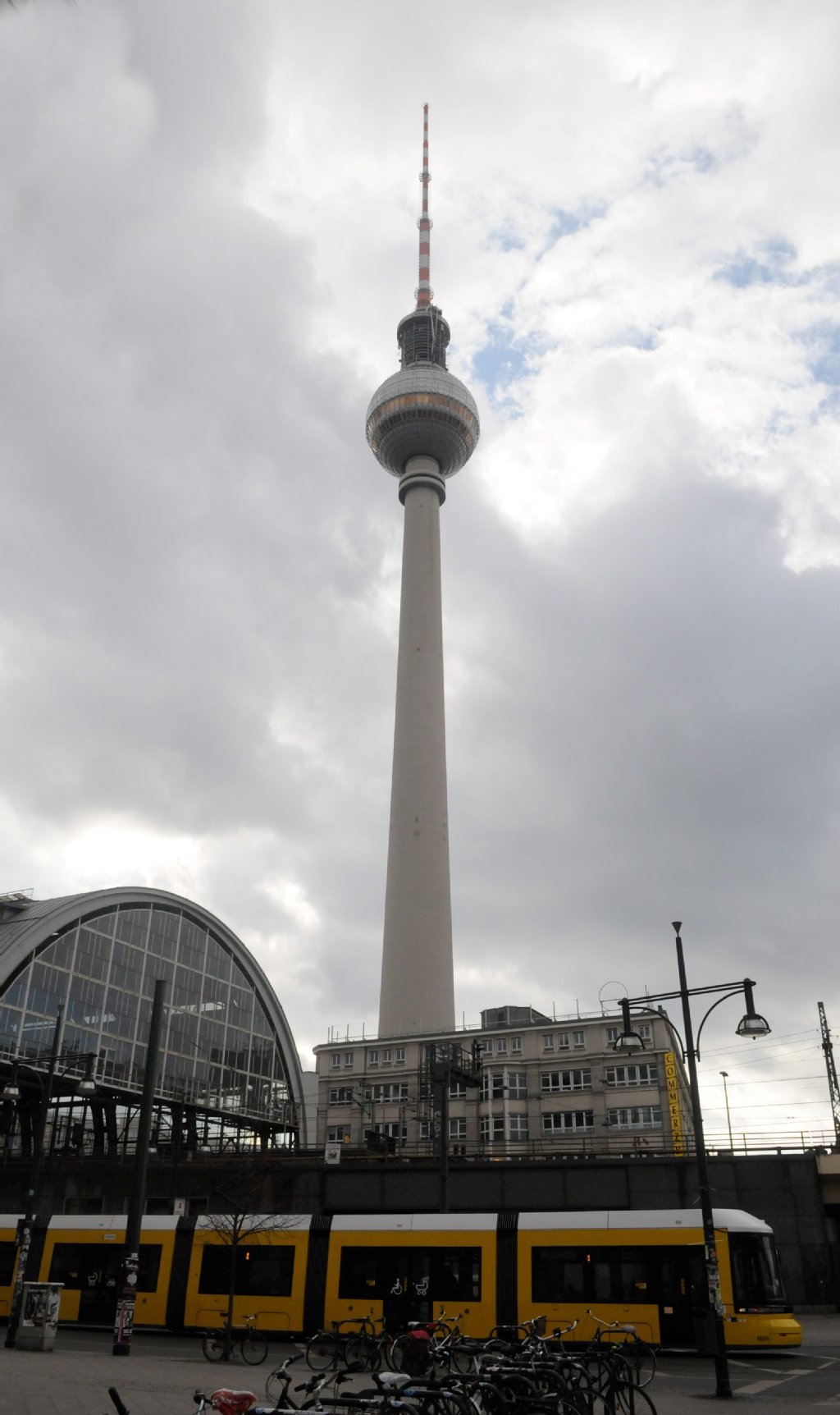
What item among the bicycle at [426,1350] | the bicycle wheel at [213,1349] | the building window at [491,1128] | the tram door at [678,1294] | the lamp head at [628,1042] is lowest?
the bicycle wheel at [213,1349]

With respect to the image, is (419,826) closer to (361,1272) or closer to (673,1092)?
(673,1092)

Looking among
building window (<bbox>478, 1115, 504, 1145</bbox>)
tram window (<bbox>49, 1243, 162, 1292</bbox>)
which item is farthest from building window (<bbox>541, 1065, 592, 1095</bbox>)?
tram window (<bbox>49, 1243, 162, 1292</bbox>)

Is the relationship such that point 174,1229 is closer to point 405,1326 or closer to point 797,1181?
point 405,1326

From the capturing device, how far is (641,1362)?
23.2 meters

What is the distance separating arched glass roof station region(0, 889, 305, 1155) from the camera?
205 ft

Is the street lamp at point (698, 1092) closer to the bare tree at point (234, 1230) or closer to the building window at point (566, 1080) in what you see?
the bare tree at point (234, 1230)

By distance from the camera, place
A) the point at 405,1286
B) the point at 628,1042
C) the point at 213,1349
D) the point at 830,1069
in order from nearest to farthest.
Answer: the point at 628,1042 < the point at 213,1349 < the point at 405,1286 < the point at 830,1069

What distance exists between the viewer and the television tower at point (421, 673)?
74.1 m

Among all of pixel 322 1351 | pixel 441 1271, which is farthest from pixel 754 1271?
pixel 322 1351

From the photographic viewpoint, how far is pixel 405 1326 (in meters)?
26.3

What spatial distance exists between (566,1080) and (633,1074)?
4.40 metres

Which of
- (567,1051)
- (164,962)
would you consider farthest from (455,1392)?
(164,962)

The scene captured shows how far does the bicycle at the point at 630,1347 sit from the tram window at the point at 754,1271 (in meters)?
2.68

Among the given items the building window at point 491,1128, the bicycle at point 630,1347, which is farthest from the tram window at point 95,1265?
the building window at point 491,1128
